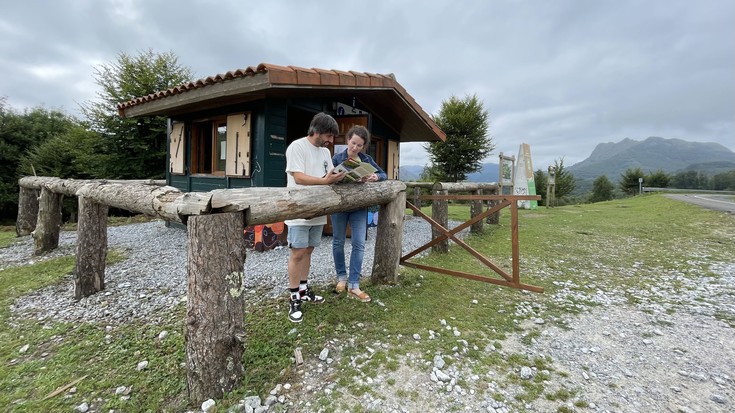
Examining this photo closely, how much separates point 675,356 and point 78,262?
5897 mm

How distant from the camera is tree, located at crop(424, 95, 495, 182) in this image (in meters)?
19.8

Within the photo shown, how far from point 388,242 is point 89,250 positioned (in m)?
3.48

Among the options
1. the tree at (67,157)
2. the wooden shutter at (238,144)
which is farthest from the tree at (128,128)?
the wooden shutter at (238,144)

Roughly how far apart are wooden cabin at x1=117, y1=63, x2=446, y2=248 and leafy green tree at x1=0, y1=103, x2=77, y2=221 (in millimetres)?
12435

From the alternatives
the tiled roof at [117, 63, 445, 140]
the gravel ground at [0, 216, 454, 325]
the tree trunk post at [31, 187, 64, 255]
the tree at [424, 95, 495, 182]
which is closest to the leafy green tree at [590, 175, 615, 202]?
the tree at [424, 95, 495, 182]

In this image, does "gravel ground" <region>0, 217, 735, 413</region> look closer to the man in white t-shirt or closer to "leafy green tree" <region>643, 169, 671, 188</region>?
the man in white t-shirt

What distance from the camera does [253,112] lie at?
5.50m

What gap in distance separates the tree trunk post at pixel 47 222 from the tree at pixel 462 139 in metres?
18.2

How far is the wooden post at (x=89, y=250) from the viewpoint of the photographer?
3.49 m

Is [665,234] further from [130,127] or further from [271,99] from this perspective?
[130,127]

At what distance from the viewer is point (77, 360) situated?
2340mm

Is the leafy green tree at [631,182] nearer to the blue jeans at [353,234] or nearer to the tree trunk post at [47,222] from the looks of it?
the blue jeans at [353,234]

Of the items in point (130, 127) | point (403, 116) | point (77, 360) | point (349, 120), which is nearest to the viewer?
point (77, 360)

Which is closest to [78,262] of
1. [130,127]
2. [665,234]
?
[130,127]
